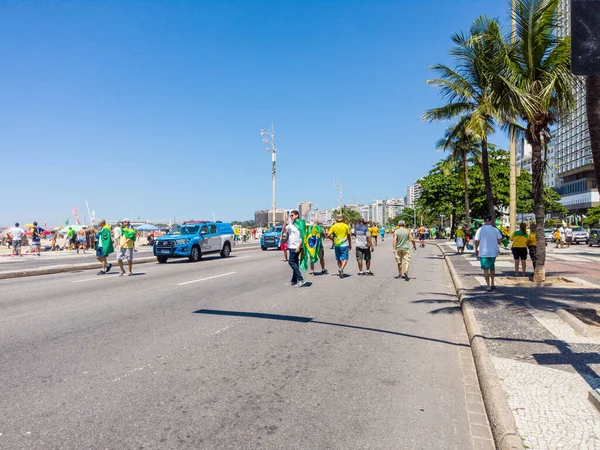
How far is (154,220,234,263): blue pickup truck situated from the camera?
21469mm

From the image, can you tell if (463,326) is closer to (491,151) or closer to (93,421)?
(93,421)

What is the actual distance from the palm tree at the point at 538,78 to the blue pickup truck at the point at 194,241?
14404 mm

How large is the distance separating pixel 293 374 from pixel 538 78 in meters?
10.8

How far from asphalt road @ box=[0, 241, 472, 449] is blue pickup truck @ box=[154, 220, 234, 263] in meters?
11.5

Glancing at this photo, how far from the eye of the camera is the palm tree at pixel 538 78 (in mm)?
11547

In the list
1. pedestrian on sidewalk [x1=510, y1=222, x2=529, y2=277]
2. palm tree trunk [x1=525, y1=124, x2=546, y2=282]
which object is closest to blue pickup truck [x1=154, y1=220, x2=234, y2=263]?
pedestrian on sidewalk [x1=510, y1=222, x2=529, y2=277]

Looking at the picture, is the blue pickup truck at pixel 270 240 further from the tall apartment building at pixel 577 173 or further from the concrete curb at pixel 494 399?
the tall apartment building at pixel 577 173

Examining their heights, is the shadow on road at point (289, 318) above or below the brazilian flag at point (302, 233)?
below

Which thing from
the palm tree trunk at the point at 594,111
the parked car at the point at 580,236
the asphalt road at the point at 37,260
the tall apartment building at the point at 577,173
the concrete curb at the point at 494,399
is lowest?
the concrete curb at the point at 494,399

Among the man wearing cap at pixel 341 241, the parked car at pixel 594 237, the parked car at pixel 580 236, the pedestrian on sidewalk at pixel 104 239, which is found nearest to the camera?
the man wearing cap at pixel 341 241

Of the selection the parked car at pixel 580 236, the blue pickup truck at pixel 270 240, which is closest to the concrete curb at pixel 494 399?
the blue pickup truck at pixel 270 240

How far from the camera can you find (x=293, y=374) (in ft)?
16.7

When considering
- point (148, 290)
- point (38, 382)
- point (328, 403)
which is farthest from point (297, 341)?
point (148, 290)

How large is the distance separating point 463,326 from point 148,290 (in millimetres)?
7177
